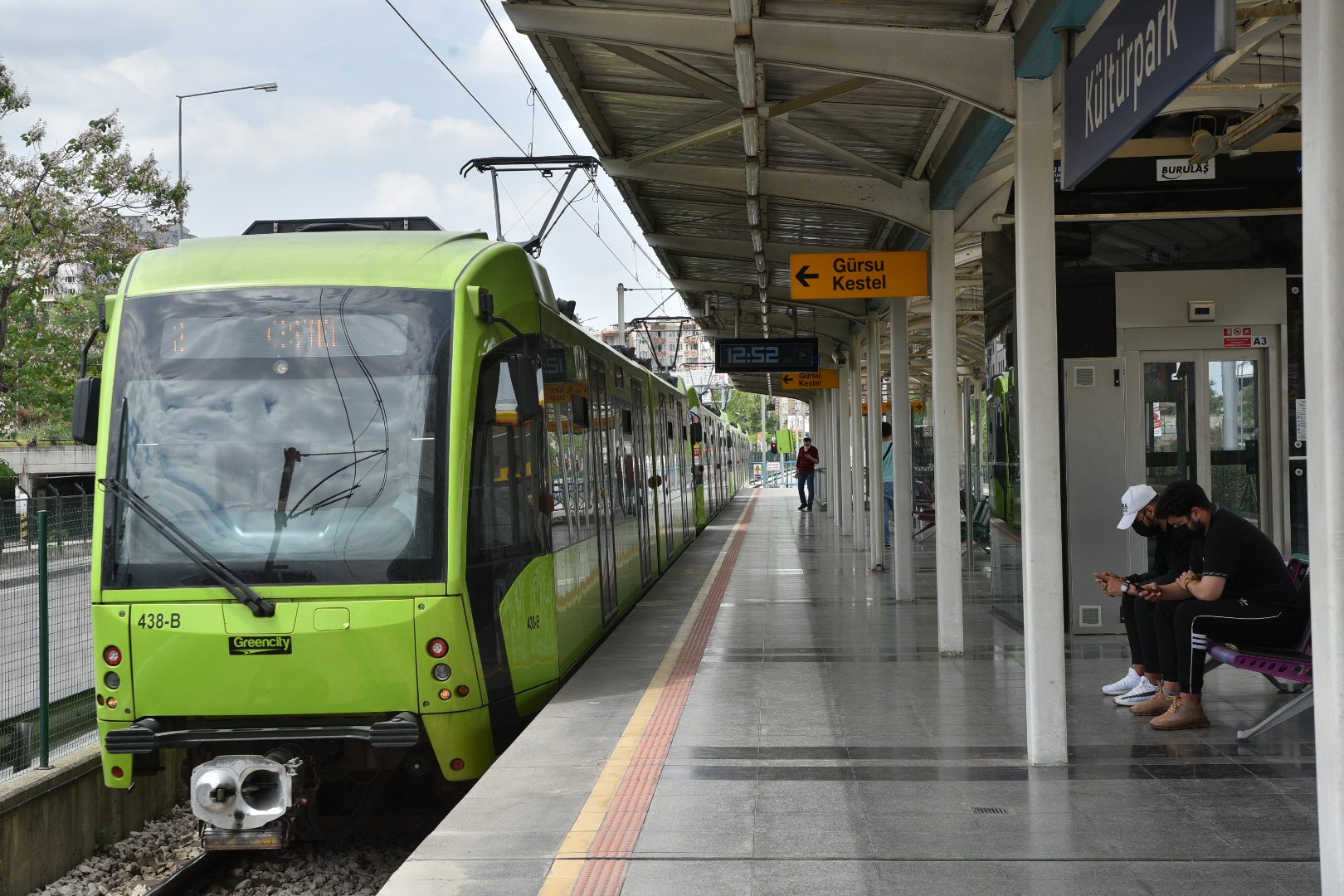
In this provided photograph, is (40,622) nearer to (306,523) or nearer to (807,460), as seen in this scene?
(306,523)

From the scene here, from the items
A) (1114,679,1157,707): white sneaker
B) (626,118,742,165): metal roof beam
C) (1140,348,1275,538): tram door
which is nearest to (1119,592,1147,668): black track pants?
(1114,679,1157,707): white sneaker

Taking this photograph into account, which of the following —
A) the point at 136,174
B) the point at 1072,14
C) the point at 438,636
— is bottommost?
the point at 438,636

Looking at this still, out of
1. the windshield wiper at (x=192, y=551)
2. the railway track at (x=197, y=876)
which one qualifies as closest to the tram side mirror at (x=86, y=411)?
the windshield wiper at (x=192, y=551)

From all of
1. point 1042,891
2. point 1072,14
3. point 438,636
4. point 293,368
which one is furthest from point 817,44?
point 1042,891

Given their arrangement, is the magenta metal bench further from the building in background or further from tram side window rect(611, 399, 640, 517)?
the building in background

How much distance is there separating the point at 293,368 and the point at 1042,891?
4178 mm

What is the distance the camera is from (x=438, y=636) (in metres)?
5.84

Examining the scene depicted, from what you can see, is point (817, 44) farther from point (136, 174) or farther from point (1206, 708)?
point (136, 174)

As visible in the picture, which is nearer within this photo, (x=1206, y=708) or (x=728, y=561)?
(x=1206, y=708)

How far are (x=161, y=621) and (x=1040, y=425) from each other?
428 cm

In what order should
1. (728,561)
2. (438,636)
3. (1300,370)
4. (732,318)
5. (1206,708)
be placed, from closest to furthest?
(438,636), (1206,708), (1300,370), (728,561), (732,318)

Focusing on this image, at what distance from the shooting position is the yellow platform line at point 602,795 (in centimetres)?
436

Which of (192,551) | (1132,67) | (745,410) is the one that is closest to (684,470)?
(192,551)

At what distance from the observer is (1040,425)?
574 centimetres
